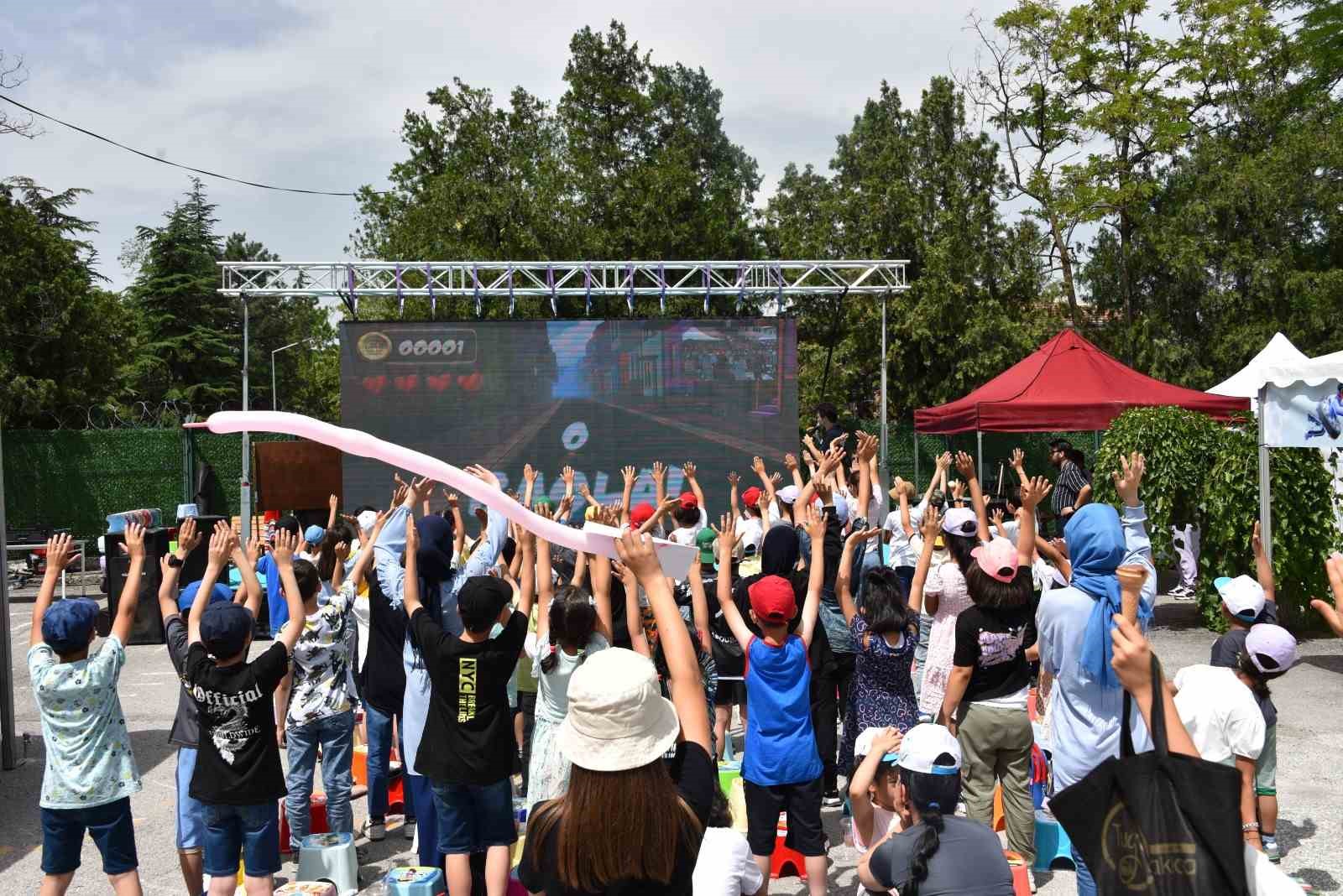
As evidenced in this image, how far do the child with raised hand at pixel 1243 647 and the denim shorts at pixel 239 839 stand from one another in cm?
371

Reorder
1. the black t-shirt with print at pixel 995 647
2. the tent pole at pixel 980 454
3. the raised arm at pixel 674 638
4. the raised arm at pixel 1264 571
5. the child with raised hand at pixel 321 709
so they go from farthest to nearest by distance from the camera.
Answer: the tent pole at pixel 980 454 → the child with raised hand at pixel 321 709 → the raised arm at pixel 1264 571 → the black t-shirt with print at pixel 995 647 → the raised arm at pixel 674 638

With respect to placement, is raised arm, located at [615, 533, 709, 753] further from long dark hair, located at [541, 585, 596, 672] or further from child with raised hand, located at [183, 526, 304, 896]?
child with raised hand, located at [183, 526, 304, 896]

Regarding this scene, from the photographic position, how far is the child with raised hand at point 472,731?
149 inches

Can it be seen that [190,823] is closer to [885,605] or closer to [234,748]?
[234,748]

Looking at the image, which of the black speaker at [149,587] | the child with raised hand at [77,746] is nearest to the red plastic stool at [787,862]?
the child with raised hand at [77,746]

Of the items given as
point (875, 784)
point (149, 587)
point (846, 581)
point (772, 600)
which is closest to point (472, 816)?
point (772, 600)

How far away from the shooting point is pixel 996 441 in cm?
2231

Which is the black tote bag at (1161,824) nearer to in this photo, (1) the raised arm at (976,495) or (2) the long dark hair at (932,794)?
(2) the long dark hair at (932,794)

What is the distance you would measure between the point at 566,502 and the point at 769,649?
4.15ft

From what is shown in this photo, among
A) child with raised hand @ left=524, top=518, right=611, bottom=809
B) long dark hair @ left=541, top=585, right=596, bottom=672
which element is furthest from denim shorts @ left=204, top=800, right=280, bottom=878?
long dark hair @ left=541, top=585, right=596, bottom=672

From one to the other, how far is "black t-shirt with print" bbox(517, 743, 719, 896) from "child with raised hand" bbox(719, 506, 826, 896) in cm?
163

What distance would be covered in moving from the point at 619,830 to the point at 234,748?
238 cm

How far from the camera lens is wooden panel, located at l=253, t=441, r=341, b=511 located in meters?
18.2

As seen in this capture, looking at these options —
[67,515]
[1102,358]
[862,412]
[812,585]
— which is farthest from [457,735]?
[862,412]
